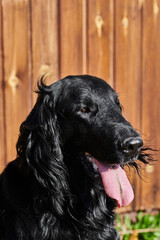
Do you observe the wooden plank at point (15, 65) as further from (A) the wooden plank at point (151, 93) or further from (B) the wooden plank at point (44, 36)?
(A) the wooden plank at point (151, 93)

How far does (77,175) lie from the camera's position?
254 centimetres

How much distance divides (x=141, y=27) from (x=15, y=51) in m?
1.33

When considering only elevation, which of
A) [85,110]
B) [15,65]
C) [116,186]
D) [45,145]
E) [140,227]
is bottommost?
[140,227]

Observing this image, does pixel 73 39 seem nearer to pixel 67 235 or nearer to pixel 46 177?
pixel 46 177

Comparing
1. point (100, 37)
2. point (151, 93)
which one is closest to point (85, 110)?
point (100, 37)

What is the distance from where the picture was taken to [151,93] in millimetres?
3990

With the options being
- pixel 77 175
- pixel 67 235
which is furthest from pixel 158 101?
pixel 67 235

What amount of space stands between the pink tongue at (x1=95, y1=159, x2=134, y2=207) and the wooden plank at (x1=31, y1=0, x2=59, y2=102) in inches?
54.6

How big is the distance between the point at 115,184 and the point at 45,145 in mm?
514

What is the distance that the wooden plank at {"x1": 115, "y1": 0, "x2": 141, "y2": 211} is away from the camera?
3.78 m

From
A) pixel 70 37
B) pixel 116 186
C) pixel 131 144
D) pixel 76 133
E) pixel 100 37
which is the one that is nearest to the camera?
pixel 131 144

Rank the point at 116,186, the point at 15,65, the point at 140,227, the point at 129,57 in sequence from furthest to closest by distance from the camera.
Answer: the point at 140,227
the point at 129,57
the point at 15,65
the point at 116,186

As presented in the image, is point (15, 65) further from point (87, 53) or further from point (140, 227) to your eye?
point (140, 227)

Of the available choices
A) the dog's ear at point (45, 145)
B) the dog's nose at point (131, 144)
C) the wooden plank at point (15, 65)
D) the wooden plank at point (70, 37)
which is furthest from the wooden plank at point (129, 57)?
the dog's nose at point (131, 144)
